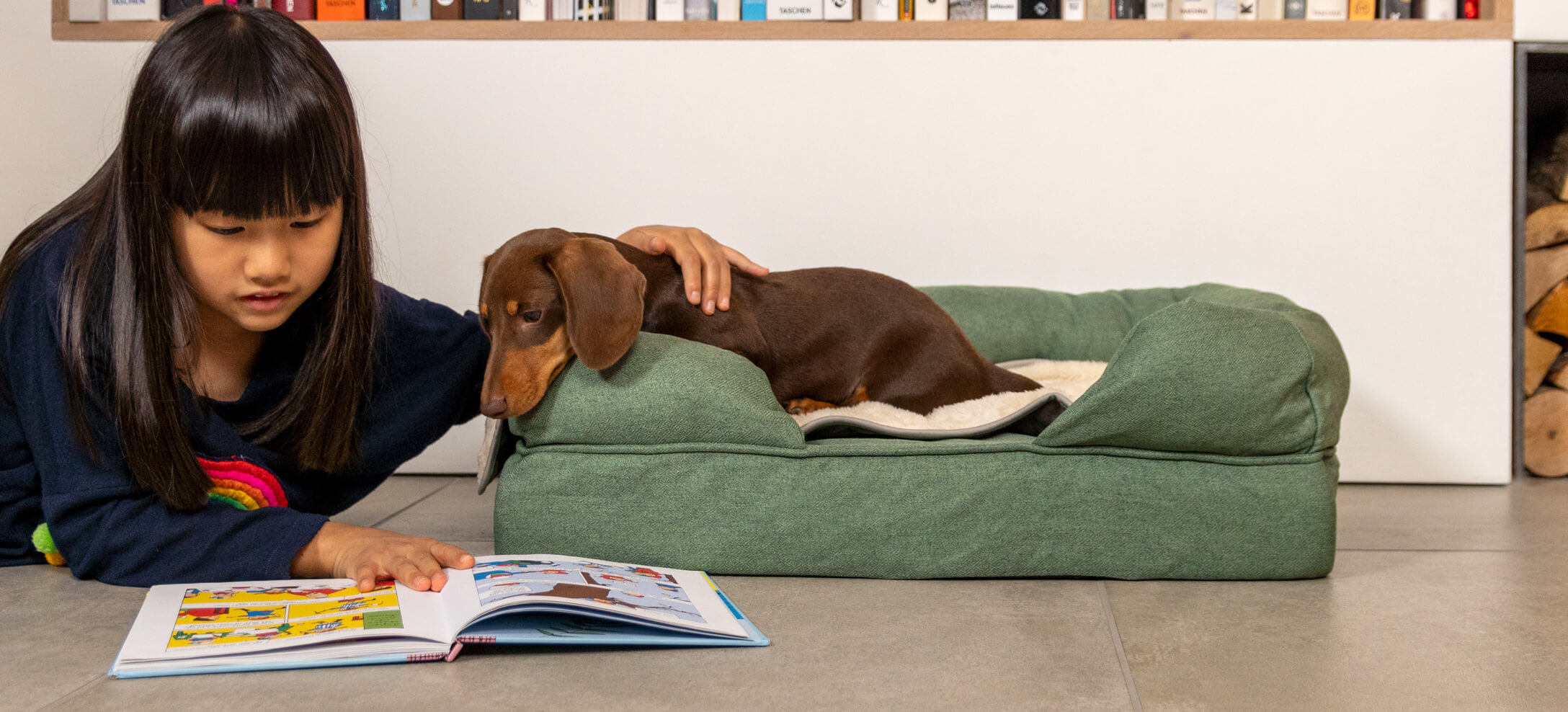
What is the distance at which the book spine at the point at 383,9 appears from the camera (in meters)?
3.41

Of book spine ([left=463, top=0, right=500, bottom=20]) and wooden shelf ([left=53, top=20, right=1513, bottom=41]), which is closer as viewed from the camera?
wooden shelf ([left=53, top=20, right=1513, bottom=41])

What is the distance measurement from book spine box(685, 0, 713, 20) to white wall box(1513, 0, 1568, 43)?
2310mm

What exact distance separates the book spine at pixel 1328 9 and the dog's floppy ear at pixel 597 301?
2.44 metres

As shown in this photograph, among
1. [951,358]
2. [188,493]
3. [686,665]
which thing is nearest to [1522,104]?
[951,358]

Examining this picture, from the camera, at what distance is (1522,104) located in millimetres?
3254

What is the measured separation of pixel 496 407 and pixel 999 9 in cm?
216

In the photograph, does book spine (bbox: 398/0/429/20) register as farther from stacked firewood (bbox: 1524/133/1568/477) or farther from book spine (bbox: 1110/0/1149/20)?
stacked firewood (bbox: 1524/133/1568/477)

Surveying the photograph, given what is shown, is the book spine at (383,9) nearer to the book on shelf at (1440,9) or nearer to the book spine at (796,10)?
the book spine at (796,10)

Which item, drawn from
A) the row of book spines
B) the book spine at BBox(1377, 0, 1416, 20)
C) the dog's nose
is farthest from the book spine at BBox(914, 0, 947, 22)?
the dog's nose

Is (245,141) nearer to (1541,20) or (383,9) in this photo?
(383,9)

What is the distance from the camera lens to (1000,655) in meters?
1.54

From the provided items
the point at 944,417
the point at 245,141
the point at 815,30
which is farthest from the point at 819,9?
the point at 245,141

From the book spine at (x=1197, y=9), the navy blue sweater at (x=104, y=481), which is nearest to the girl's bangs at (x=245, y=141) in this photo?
the navy blue sweater at (x=104, y=481)

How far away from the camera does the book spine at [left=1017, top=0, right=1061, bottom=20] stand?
334 cm
